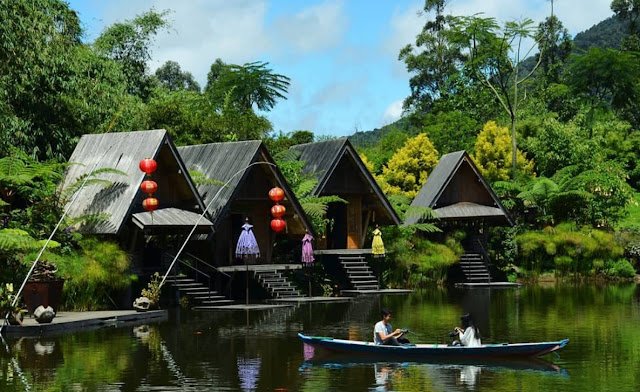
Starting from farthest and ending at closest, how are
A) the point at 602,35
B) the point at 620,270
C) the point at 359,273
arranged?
the point at 602,35
the point at 620,270
the point at 359,273

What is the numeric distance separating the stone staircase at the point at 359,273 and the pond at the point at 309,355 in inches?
266

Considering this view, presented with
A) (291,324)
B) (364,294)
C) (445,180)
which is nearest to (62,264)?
(291,324)

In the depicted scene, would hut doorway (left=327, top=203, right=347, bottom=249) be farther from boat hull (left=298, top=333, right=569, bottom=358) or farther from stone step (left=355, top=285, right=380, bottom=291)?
boat hull (left=298, top=333, right=569, bottom=358)

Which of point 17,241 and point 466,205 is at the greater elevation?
point 466,205

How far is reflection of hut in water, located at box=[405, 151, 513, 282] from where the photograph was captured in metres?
43.1

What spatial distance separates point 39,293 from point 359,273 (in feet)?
50.7

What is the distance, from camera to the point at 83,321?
2488 centimetres

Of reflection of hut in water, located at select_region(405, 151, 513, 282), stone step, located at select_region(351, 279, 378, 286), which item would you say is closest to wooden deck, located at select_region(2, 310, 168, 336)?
stone step, located at select_region(351, 279, 378, 286)

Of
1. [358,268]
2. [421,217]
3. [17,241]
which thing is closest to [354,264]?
[358,268]

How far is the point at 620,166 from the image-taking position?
54781mm

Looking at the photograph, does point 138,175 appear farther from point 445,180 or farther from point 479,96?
point 479,96

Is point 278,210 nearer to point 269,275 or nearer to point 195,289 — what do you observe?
point 269,275

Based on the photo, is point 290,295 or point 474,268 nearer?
point 290,295

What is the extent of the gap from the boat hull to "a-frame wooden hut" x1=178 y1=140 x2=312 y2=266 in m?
13.8
